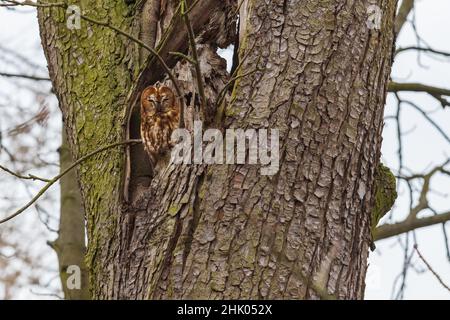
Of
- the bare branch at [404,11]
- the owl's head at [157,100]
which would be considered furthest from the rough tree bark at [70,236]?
the bare branch at [404,11]

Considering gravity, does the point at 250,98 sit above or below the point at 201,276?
above

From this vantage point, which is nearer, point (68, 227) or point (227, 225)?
point (227, 225)

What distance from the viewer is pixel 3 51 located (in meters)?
6.59

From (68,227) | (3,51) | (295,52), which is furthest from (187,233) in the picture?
(3,51)

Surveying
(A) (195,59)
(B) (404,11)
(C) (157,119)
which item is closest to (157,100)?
(C) (157,119)

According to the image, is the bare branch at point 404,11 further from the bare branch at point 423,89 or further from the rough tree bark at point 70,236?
the rough tree bark at point 70,236

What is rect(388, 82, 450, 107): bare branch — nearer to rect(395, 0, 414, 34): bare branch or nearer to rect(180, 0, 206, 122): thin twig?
rect(395, 0, 414, 34): bare branch

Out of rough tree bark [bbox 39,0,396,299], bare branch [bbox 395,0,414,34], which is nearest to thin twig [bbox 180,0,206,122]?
rough tree bark [bbox 39,0,396,299]

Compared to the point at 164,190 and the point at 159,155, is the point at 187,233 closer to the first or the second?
the point at 164,190

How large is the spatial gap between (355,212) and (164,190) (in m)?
0.75

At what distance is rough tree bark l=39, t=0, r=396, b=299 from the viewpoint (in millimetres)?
2689

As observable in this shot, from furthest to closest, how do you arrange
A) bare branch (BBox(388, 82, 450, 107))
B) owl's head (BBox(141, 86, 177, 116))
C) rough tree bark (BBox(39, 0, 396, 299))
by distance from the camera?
bare branch (BBox(388, 82, 450, 107)) < owl's head (BBox(141, 86, 177, 116)) < rough tree bark (BBox(39, 0, 396, 299))

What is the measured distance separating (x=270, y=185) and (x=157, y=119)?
3.25 feet

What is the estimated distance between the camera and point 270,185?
2.78m
